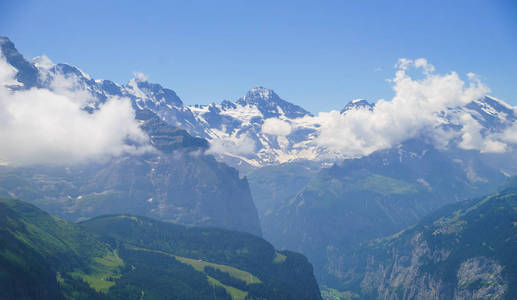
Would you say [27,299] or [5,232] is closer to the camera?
[27,299]

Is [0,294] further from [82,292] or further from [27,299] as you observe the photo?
[82,292]

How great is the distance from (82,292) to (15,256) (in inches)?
1635

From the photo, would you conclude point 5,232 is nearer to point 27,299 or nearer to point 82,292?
point 82,292

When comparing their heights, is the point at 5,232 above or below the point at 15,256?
above

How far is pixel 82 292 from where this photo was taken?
195000 mm

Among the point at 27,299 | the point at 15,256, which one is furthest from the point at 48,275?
the point at 27,299

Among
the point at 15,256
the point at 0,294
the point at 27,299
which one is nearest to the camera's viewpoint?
the point at 0,294

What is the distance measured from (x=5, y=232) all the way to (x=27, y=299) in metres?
58.1

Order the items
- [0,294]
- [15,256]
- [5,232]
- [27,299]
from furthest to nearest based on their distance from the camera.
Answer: [5,232], [15,256], [27,299], [0,294]

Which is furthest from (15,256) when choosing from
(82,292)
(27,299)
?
(82,292)

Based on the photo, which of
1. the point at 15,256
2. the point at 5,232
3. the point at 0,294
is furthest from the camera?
the point at 5,232

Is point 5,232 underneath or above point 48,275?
above

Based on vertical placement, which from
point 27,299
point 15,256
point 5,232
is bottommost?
point 27,299

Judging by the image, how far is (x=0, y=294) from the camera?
13475 cm
